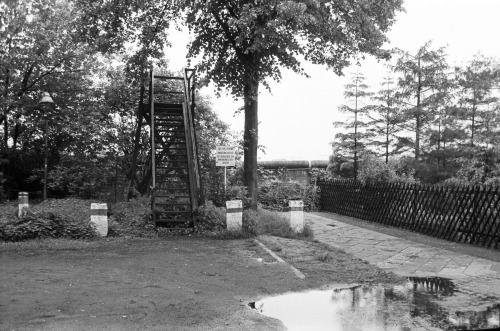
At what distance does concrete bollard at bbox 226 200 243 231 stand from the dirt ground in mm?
756

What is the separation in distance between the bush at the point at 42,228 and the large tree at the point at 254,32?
19.0 feet

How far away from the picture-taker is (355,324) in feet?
16.7

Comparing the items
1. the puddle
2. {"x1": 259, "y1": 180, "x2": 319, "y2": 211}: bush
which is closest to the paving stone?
the puddle

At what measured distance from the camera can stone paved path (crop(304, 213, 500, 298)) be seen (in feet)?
24.3

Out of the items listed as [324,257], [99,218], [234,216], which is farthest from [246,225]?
[99,218]

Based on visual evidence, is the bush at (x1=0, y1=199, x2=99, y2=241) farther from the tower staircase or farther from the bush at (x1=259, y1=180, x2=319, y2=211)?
the bush at (x1=259, y1=180, x2=319, y2=211)

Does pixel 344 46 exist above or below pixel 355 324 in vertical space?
above

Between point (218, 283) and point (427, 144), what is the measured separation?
19044 millimetres

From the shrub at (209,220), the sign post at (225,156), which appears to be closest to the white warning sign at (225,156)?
the sign post at (225,156)

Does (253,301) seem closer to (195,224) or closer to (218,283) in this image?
(218,283)

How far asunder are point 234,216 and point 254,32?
16.5 ft

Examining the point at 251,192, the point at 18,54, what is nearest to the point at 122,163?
the point at 18,54

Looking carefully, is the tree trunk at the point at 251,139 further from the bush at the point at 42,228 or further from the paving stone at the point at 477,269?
the paving stone at the point at 477,269

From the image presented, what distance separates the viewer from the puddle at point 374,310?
5.08m
